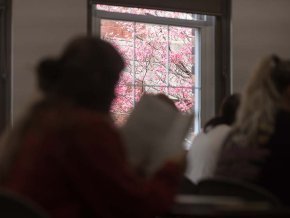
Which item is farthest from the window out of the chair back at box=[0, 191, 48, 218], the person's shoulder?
the chair back at box=[0, 191, 48, 218]

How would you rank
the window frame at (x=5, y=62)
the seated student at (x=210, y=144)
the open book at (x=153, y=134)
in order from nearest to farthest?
the open book at (x=153, y=134) → the seated student at (x=210, y=144) → the window frame at (x=5, y=62)

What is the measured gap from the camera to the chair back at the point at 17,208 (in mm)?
1521

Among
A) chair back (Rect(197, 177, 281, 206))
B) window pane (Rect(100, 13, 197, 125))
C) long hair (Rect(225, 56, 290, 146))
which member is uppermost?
long hair (Rect(225, 56, 290, 146))

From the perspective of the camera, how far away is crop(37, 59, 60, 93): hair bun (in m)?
1.77

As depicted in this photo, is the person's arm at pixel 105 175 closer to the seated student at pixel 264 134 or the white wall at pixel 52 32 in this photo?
the seated student at pixel 264 134

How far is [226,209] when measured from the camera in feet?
6.04

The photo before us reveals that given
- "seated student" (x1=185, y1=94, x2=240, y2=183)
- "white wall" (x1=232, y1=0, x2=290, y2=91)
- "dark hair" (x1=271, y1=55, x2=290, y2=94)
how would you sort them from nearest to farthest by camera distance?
"dark hair" (x1=271, y1=55, x2=290, y2=94)
"seated student" (x1=185, y1=94, x2=240, y2=183)
"white wall" (x1=232, y1=0, x2=290, y2=91)

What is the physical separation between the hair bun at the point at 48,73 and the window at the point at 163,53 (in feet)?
10.5

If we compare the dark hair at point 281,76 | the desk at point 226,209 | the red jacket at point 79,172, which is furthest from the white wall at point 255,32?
the red jacket at point 79,172

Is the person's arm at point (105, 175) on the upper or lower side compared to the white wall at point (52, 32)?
upper

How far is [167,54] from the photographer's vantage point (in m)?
5.33

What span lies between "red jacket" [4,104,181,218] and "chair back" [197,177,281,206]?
457mm

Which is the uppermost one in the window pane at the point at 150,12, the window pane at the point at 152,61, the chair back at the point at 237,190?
the window pane at the point at 150,12

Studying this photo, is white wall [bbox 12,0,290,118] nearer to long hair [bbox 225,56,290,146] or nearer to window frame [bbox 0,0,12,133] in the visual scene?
window frame [bbox 0,0,12,133]
